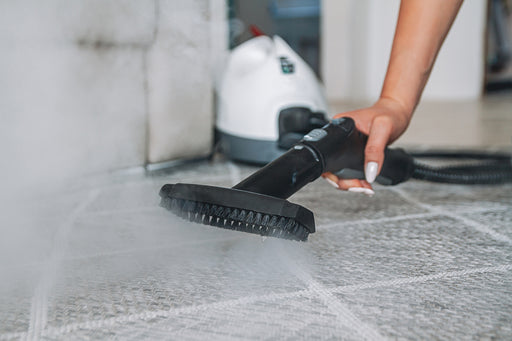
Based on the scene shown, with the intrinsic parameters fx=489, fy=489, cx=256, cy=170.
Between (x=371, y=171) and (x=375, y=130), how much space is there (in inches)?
2.0

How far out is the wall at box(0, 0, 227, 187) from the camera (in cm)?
72

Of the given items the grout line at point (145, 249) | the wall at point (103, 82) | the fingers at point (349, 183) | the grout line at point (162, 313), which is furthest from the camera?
the wall at point (103, 82)

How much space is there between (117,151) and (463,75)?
320 cm

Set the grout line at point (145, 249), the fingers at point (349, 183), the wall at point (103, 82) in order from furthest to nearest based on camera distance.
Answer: the wall at point (103, 82) → the fingers at point (349, 183) → the grout line at point (145, 249)

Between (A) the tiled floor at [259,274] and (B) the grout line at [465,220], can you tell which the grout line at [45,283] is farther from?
(B) the grout line at [465,220]

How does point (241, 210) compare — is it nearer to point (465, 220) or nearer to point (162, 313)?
point (162, 313)

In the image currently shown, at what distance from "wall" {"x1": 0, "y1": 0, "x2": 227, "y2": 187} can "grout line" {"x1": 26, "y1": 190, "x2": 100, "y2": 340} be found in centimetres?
17

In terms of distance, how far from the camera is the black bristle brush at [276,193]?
421 mm

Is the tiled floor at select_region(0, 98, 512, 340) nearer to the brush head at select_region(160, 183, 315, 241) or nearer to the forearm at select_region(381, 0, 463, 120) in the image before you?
the brush head at select_region(160, 183, 315, 241)

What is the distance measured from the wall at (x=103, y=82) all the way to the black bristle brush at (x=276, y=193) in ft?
1.31

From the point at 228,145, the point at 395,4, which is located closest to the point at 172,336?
the point at 228,145

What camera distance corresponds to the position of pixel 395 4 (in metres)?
3.45

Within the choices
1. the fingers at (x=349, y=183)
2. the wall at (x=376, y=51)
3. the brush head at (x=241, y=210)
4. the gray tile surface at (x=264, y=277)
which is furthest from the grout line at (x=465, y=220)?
the wall at (x=376, y=51)

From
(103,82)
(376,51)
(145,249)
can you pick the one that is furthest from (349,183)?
(376,51)
